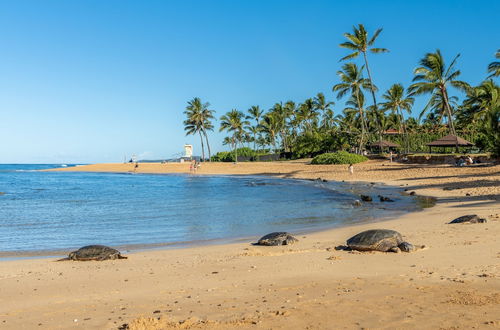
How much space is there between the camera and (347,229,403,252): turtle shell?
28.8 feet

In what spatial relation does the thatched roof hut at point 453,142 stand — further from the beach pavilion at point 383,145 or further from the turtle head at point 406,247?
the turtle head at point 406,247

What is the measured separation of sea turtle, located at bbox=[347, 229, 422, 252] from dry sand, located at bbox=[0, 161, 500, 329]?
23 centimetres

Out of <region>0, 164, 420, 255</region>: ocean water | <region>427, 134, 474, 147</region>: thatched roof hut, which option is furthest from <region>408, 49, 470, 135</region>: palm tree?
<region>0, 164, 420, 255</region>: ocean water

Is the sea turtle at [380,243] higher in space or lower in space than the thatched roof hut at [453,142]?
lower

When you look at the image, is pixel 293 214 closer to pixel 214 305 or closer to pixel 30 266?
pixel 30 266

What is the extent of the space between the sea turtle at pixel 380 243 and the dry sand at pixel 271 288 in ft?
0.77

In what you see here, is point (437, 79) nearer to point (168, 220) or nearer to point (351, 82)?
point (351, 82)

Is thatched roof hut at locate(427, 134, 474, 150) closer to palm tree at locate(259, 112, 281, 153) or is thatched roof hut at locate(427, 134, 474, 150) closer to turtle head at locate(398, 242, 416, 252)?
turtle head at locate(398, 242, 416, 252)

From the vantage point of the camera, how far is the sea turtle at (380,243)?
28.6ft

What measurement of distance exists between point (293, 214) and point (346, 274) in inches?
444

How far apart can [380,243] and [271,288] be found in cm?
330

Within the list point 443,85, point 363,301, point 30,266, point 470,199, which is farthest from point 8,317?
point 443,85

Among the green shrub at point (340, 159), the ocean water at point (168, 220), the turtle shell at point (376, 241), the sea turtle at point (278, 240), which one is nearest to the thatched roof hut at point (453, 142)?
the green shrub at point (340, 159)

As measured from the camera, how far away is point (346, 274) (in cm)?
704
